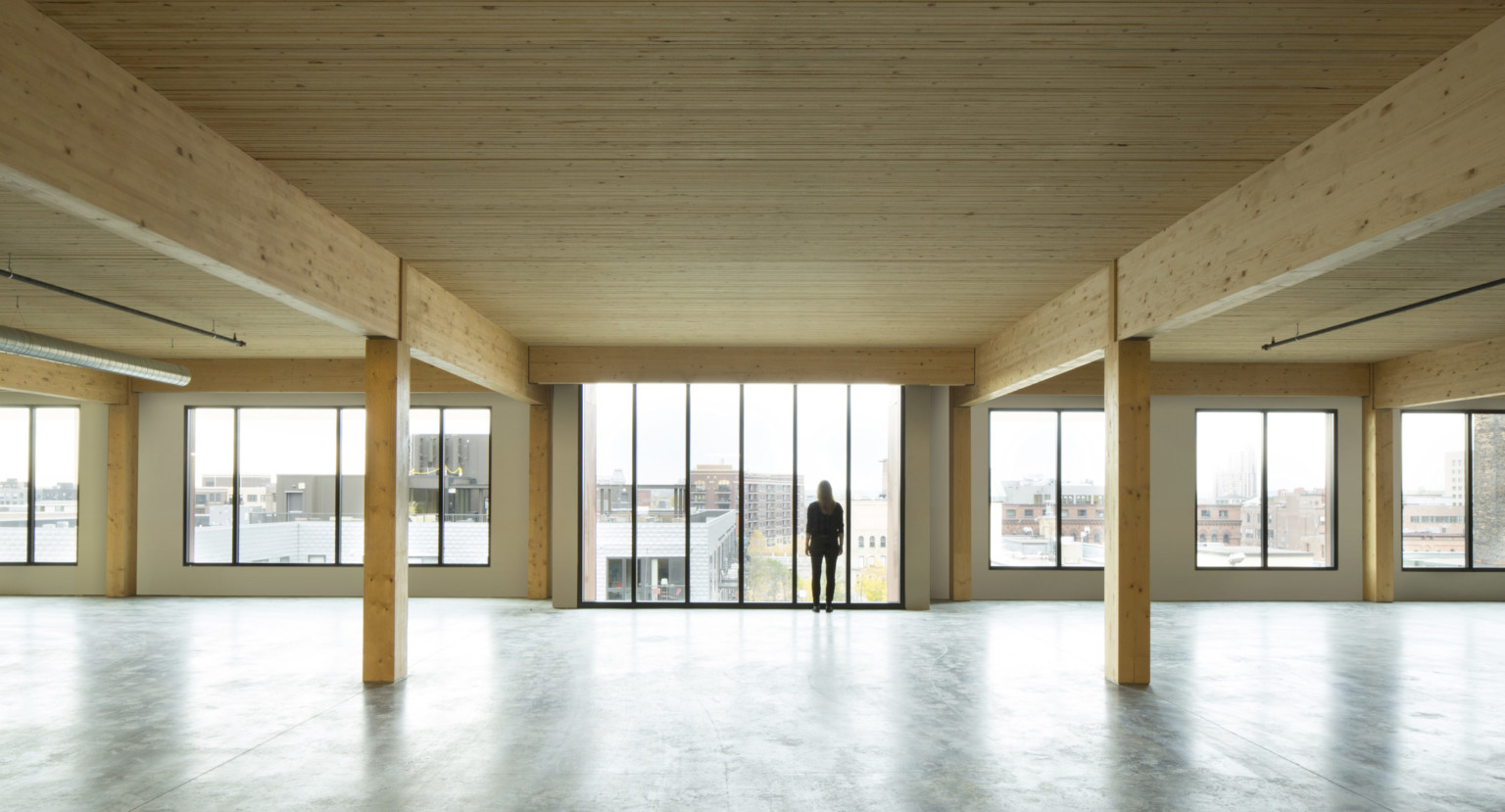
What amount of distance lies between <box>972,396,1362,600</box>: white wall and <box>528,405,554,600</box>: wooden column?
19.5 ft

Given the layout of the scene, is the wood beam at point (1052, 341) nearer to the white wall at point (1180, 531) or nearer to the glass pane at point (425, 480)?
the white wall at point (1180, 531)

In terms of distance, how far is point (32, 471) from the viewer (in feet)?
42.6

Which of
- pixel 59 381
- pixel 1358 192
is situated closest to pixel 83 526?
pixel 59 381

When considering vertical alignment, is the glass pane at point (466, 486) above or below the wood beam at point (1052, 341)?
below

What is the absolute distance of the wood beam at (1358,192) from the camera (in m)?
3.44

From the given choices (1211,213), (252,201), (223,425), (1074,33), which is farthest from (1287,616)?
(223,425)

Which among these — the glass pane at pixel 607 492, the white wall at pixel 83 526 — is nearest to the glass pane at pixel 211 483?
the white wall at pixel 83 526

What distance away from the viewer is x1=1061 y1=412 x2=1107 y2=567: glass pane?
1265 cm

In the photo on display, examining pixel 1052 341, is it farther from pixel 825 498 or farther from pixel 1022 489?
pixel 1022 489

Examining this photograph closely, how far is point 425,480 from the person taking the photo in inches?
509

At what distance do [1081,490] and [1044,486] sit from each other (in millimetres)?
522

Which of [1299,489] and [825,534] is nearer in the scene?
[825,534]

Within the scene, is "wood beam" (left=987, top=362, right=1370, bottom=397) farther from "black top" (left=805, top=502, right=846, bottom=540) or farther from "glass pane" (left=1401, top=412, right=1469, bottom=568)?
"black top" (left=805, top=502, right=846, bottom=540)

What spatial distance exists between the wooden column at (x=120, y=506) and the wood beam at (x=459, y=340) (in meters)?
6.34
